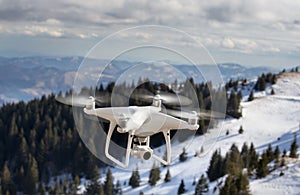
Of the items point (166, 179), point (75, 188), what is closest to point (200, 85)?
point (166, 179)

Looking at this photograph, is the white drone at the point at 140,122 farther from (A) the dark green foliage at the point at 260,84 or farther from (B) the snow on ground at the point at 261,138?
(A) the dark green foliage at the point at 260,84

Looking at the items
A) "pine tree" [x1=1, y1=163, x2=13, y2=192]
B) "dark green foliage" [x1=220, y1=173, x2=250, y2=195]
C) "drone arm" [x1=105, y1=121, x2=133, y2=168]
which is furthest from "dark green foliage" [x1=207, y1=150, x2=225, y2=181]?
"drone arm" [x1=105, y1=121, x2=133, y2=168]

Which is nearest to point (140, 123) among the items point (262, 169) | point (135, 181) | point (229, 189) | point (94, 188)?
point (229, 189)

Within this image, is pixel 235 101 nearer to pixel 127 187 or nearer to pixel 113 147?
pixel 127 187

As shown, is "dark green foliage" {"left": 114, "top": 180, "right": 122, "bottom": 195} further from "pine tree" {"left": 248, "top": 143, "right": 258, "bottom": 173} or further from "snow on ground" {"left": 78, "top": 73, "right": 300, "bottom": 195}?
"pine tree" {"left": 248, "top": 143, "right": 258, "bottom": 173}

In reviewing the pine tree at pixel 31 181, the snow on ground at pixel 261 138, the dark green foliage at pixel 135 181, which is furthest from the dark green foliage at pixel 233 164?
the pine tree at pixel 31 181

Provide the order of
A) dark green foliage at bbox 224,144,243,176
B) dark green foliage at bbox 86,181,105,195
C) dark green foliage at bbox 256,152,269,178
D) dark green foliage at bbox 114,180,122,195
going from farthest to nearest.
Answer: dark green foliage at bbox 86,181,105,195
dark green foliage at bbox 114,180,122,195
dark green foliage at bbox 224,144,243,176
dark green foliage at bbox 256,152,269,178

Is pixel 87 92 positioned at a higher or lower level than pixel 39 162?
higher

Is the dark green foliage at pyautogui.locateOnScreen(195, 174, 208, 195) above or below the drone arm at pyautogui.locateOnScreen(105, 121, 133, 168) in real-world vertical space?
below
